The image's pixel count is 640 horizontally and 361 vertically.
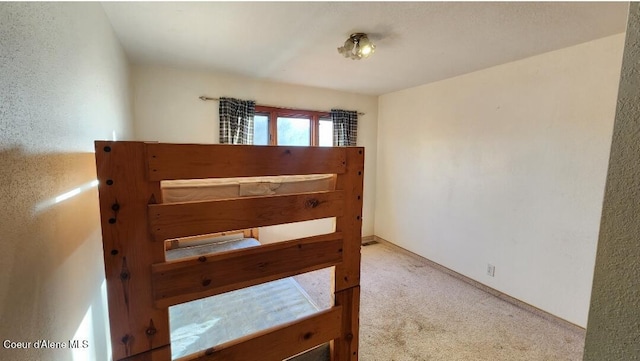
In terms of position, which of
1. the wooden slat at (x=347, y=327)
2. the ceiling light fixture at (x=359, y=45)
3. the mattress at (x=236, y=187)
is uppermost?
the ceiling light fixture at (x=359, y=45)

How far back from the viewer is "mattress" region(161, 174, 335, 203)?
1106mm

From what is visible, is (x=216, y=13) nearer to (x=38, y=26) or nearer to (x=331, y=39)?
(x=331, y=39)

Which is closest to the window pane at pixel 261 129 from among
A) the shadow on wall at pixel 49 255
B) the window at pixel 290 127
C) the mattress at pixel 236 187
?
the window at pixel 290 127

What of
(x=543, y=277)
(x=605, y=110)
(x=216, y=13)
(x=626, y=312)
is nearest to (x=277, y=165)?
(x=626, y=312)

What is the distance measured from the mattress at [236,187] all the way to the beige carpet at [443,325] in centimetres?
146

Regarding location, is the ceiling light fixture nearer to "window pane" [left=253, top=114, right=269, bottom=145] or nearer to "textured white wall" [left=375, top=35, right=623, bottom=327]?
"textured white wall" [left=375, top=35, right=623, bottom=327]

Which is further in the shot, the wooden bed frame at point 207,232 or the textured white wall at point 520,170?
the textured white wall at point 520,170

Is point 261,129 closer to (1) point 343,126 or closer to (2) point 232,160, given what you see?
(1) point 343,126

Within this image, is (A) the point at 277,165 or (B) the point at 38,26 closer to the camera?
(B) the point at 38,26

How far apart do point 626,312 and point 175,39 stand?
2844 mm

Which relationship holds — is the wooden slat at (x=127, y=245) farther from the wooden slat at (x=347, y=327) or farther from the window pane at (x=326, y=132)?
the window pane at (x=326, y=132)

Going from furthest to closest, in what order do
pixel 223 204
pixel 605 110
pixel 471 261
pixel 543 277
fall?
1. pixel 471 261
2. pixel 543 277
3. pixel 605 110
4. pixel 223 204

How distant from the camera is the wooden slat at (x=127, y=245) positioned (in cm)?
90

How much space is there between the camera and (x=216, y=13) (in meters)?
1.73
